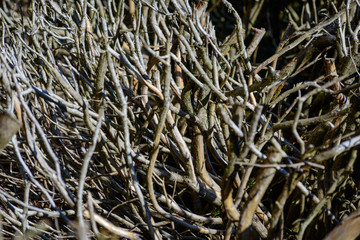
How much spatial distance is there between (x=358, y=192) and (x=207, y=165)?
65cm

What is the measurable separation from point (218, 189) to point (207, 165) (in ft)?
0.44

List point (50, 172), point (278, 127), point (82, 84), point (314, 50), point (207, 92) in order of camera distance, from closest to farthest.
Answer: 1. point (50, 172)
2. point (278, 127)
3. point (207, 92)
4. point (82, 84)
5. point (314, 50)

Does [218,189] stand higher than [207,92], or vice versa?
[207,92]

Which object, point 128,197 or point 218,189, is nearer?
point 128,197

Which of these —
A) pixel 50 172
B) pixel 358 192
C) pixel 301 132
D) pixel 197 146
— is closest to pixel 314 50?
pixel 301 132

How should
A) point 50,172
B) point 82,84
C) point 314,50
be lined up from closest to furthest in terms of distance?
point 50,172 < point 82,84 < point 314,50

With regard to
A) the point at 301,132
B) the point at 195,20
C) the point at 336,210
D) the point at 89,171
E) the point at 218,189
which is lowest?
the point at 336,210

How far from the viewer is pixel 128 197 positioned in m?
1.42

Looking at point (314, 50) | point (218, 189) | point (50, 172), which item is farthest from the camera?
point (314, 50)

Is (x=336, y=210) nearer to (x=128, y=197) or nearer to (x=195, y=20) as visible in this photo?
(x=128, y=197)

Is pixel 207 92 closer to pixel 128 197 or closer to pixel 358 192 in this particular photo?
pixel 128 197

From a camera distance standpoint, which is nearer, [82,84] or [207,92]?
[207,92]

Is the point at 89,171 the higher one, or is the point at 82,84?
the point at 82,84

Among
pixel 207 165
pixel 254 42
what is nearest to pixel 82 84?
pixel 207 165
